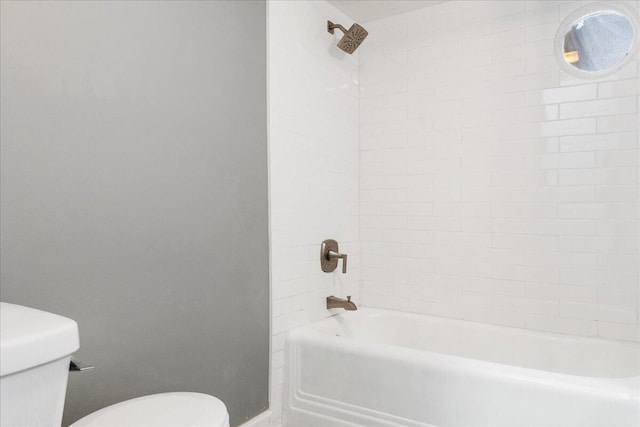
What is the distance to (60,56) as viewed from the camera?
4.22ft

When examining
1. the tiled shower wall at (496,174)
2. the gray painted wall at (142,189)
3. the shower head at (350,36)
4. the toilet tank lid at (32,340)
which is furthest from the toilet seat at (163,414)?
the shower head at (350,36)

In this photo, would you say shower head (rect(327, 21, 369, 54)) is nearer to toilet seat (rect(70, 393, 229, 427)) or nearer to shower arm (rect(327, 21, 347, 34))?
shower arm (rect(327, 21, 347, 34))

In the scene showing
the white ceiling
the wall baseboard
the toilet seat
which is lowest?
the wall baseboard

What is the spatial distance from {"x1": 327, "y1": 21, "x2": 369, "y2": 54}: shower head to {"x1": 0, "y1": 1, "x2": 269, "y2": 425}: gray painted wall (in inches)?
24.4

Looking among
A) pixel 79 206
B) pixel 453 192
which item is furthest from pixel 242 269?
pixel 453 192

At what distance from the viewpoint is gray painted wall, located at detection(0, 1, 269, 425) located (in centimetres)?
122

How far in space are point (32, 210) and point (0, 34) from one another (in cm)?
50

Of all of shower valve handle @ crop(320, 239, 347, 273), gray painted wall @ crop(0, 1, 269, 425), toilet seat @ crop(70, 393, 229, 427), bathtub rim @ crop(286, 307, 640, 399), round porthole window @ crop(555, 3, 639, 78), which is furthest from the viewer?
shower valve handle @ crop(320, 239, 347, 273)

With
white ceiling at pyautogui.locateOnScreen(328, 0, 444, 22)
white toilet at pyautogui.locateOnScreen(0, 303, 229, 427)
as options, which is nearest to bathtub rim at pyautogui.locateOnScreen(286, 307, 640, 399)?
white toilet at pyautogui.locateOnScreen(0, 303, 229, 427)

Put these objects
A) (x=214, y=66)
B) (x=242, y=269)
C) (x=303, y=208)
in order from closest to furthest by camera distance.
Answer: (x=214, y=66), (x=242, y=269), (x=303, y=208)

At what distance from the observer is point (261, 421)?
205 cm

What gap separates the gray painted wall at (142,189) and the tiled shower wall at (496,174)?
1.06m

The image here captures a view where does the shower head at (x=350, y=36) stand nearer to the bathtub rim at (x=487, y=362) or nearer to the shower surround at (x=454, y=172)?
the shower surround at (x=454, y=172)

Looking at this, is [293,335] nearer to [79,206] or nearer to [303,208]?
[303,208]
